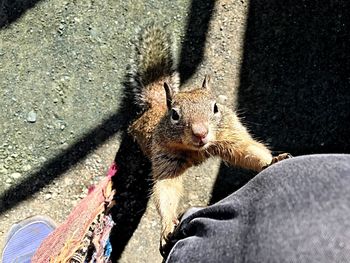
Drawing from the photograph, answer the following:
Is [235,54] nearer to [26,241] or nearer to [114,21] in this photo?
[114,21]

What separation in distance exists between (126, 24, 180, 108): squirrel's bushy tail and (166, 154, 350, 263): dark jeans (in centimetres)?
150

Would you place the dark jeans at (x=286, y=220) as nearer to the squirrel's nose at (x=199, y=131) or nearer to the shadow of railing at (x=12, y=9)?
the squirrel's nose at (x=199, y=131)

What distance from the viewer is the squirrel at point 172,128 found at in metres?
3.07

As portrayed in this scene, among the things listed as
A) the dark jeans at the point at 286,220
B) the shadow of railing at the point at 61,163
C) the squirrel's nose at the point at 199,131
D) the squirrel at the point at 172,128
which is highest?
the dark jeans at the point at 286,220

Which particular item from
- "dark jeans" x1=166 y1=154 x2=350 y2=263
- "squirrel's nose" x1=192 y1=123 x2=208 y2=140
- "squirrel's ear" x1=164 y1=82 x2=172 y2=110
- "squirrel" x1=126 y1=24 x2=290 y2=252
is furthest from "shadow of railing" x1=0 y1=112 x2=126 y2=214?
"dark jeans" x1=166 y1=154 x2=350 y2=263

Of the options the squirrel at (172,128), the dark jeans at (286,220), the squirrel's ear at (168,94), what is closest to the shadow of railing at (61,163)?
the squirrel at (172,128)

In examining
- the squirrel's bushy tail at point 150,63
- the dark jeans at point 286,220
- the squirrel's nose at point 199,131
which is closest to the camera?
the dark jeans at point 286,220

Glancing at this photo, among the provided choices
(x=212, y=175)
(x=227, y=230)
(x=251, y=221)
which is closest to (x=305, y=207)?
(x=251, y=221)

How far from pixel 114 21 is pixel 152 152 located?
1.02 m

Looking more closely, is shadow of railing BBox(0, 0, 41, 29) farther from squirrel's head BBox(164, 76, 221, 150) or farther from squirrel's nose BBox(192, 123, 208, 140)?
squirrel's nose BBox(192, 123, 208, 140)

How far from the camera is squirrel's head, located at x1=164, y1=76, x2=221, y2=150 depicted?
3.00m

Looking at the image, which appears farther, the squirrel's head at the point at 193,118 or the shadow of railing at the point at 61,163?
the shadow of railing at the point at 61,163

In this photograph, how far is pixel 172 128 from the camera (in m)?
3.13

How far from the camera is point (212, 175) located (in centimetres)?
369
